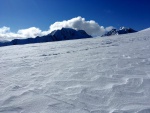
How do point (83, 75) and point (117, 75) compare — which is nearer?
point (117, 75)

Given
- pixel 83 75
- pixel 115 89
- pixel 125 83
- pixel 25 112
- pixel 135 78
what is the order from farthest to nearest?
pixel 83 75 < pixel 135 78 < pixel 125 83 < pixel 115 89 < pixel 25 112

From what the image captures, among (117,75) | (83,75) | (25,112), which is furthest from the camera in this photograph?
(83,75)

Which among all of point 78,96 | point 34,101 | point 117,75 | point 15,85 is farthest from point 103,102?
point 15,85

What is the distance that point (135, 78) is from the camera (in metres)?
4.00

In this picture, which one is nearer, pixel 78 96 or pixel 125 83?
pixel 78 96

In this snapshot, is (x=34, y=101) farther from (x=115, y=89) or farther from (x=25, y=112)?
(x=115, y=89)

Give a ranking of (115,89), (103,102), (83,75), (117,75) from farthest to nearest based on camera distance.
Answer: (83,75) → (117,75) → (115,89) → (103,102)

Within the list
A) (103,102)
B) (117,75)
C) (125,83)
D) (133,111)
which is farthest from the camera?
(117,75)

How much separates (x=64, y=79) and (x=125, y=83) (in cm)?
169

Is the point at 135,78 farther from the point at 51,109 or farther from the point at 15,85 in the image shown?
the point at 15,85

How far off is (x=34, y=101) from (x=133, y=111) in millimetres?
1873

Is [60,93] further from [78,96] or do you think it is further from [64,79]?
[64,79]

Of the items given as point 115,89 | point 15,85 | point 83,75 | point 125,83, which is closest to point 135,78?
point 125,83

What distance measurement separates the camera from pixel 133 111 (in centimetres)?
249
